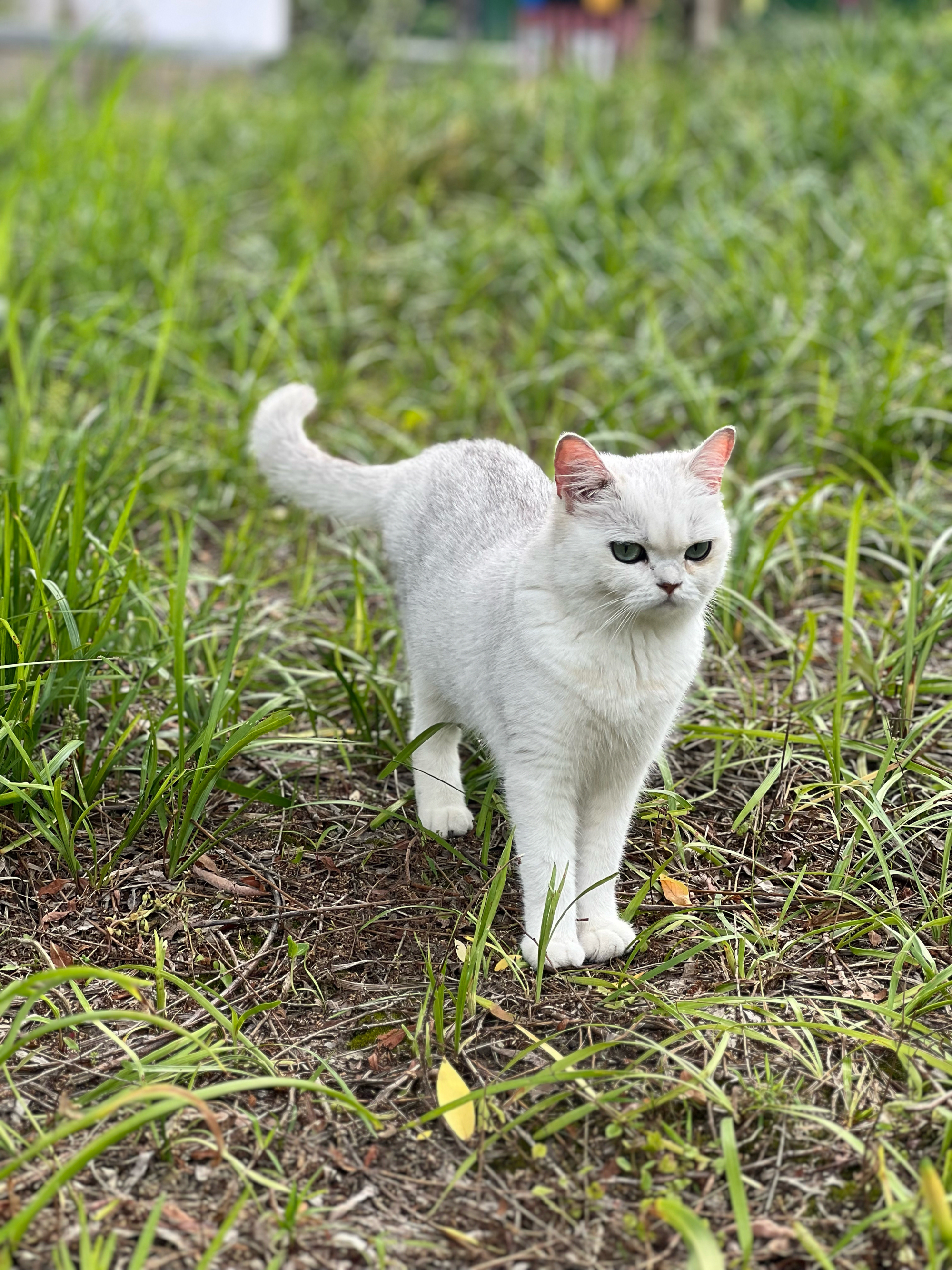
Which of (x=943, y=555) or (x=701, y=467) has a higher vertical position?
(x=701, y=467)

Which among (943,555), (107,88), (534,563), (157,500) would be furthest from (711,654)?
(107,88)

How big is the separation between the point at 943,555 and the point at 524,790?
5.45 feet

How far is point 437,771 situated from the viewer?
2703mm

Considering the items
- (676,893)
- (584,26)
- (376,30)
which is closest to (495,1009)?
(676,893)

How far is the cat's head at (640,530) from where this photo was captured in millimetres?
2125

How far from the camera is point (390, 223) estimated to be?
5980 mm

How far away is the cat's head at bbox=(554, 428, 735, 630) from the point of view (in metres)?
2.12

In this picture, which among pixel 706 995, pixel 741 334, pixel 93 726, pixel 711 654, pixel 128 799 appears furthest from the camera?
pixel 741 334

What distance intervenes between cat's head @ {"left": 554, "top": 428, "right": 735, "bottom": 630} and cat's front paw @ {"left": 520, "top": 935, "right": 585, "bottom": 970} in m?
→ 0.59

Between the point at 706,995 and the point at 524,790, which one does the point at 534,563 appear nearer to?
the point at 524,790

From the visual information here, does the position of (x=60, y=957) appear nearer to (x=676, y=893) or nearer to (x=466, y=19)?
(x=676, y=893)

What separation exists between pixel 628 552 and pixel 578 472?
0.17 m

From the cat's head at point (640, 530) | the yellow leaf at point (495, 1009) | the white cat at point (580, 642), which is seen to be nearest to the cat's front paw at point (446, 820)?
the white cat at point (580, 642)

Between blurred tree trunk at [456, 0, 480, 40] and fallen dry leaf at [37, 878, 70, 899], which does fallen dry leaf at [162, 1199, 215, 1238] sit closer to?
fallen dry leaf at [37, 878, 70, 899]
